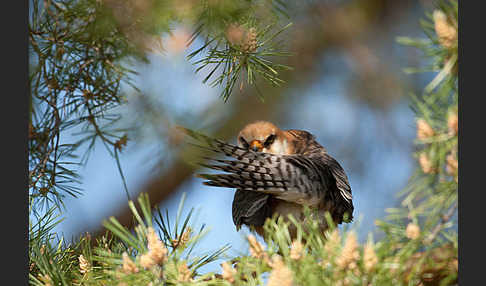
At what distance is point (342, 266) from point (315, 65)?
338 centimetres

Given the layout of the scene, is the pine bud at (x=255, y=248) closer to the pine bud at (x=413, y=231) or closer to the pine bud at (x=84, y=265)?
the pine bud at (x=413, y=231)

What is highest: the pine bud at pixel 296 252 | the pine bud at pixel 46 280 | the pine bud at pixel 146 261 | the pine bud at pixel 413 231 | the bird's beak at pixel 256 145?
the bird's beak at pixel 256 145

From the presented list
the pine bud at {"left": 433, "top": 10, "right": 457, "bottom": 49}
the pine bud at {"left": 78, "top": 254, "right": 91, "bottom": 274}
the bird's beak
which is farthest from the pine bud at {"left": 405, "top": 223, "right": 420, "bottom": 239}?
the bird's beak

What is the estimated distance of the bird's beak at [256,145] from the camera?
2283 mm

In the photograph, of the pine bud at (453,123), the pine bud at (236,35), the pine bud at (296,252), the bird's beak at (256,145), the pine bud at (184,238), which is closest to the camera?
the pine bud at (453,123)

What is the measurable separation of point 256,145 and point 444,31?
1437 millimetres

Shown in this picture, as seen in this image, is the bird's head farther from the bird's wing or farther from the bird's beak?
the bird's wing

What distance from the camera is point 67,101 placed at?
1.95 metres

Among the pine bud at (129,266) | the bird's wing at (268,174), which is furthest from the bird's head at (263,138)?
the pine bud at (129,266)

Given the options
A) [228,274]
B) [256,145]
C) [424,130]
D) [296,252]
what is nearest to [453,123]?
[424,130]

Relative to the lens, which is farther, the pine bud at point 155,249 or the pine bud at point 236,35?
the pine bud at point 236,35

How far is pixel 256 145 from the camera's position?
2309 millimetres

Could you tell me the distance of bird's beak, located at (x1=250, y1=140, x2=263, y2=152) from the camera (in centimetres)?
228

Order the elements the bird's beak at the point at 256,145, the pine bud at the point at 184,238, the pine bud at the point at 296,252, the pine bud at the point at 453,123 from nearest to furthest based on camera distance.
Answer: the pine bud at the point at 453,123 < the pine bud at the point at 296,252 < the pine bud at the point at 184,238 < the bird's beak at the point at 256,145
